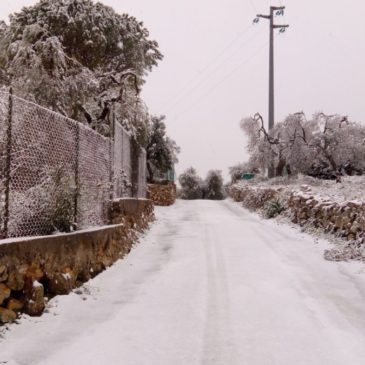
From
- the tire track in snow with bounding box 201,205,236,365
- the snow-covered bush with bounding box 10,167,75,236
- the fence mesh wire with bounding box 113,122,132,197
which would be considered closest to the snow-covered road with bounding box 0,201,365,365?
the tire track in snow with bounding box 201,205,236,365

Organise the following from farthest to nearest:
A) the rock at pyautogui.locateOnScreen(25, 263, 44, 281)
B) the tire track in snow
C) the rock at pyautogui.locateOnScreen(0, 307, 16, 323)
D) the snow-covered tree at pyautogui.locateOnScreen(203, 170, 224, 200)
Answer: the snow-covered tree at pyautogui.locateOnScreen(203, 170, 224, 200)
the rock at pyautogui.locateOnScreen(25, 263, 44, 281)
the rock at pyautogui.locateOnScreen(0, 307, 16, 323)
the tire track in snow

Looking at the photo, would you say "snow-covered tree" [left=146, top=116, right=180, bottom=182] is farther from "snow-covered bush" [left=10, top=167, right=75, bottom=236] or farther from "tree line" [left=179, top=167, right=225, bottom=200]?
"snow-covered bush" [left=10, top=167, right=75, bottom=236]

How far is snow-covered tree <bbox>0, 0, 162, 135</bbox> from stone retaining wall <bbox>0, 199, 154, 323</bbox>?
6.81m

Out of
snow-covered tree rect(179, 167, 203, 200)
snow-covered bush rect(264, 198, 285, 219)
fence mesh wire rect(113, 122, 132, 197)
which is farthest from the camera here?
snow-covered tree rect(179, 167, 203, 200)

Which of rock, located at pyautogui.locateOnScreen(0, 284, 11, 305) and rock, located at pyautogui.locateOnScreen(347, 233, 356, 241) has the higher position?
rock, located at pyautogui.locateOnScreen(347, 233, 356, 241)

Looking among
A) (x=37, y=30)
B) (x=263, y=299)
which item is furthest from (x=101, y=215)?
(x=37, y=30)

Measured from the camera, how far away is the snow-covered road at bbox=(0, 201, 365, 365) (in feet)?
13.5

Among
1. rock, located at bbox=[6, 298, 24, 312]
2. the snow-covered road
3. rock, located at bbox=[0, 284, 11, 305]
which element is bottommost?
the snow-covered road

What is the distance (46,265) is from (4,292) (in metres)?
0.92

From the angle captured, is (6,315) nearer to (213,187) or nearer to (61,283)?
(61,283)

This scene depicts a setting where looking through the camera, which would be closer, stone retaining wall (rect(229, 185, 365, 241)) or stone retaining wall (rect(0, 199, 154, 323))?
stone retaining wall (rect(0, 199, 154, 323))

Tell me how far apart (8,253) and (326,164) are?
28747 millimetres

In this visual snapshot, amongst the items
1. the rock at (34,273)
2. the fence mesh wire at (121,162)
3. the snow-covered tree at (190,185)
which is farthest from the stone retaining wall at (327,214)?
the snow-covered tree at (190,185)

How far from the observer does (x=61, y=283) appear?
585 cm
